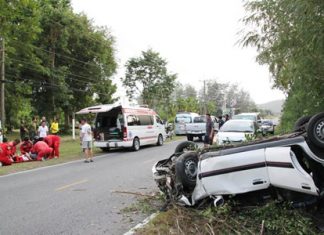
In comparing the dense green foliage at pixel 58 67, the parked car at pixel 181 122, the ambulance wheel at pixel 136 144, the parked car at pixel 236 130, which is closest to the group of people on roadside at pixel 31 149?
the ambulance wheel at pixel 136 144

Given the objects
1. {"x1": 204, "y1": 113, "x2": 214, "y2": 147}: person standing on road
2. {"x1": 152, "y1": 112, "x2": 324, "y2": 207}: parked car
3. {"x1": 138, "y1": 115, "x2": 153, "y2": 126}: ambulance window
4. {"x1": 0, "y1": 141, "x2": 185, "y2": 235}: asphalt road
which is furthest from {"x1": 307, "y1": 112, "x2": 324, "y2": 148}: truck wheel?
{"x1": 138, "y1": 115, "x2": 153, "y2": 126}: ambulance window

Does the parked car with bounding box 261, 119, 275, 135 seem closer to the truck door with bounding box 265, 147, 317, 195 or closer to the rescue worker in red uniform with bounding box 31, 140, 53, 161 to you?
the truck door with bounding box 265, 147, 317, 195

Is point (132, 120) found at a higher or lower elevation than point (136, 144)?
higher

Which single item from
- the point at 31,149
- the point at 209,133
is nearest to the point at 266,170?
the point at 209,133

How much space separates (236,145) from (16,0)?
67.0 ft

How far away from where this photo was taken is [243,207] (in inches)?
261

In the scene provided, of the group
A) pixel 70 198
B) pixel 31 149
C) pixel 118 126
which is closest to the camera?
pixel 70 198

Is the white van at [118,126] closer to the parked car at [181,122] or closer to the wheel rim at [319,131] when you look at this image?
the parked car at [181,122]

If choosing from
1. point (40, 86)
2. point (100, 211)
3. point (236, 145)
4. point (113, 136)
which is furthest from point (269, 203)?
point (40, 86)

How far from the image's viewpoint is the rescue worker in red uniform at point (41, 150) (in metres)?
18.3

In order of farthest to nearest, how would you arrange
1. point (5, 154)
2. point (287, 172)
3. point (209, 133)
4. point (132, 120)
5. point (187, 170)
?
point (132, 120)
point (209, 133)
point (5, 154)
point (187, 170)
point (287, 172)

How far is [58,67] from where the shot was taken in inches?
1753

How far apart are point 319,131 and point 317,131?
0.08ft

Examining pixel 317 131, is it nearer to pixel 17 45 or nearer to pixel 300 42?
pixel 300 42
